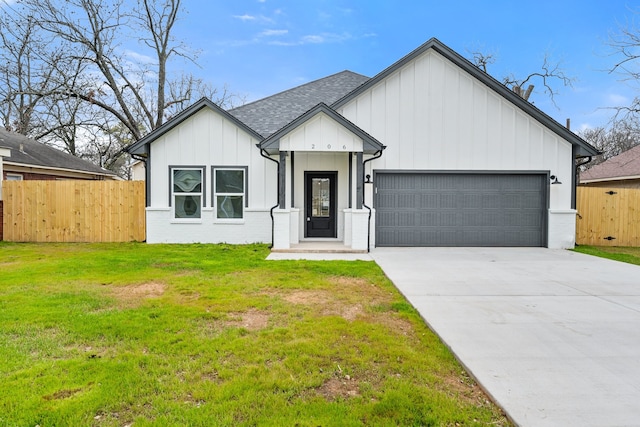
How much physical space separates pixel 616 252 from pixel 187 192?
12.8 metres

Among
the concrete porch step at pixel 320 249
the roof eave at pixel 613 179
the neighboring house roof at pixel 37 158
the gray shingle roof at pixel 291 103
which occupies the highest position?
the gray shingle roof at pixel 291 103

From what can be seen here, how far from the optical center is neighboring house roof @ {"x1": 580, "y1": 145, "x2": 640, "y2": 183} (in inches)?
619

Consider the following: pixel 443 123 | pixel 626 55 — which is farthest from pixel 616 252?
pixel 443 123

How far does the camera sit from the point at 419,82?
1077 cm

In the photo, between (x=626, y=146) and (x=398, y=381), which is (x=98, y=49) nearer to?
(x=398, y=381)

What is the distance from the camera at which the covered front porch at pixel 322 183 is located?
9.65 meters

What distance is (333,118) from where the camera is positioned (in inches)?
376

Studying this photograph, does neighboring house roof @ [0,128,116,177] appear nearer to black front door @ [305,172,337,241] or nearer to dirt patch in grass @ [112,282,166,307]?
black front door @ [305,172,337,241]

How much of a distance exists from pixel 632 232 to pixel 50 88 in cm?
2763

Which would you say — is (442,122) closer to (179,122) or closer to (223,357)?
(179,122)

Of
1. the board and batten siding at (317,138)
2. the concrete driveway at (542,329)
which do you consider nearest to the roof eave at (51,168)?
the board and batten siding at (317,138)

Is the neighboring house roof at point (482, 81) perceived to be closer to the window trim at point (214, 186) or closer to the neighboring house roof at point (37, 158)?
the window trim at point (214, 186)

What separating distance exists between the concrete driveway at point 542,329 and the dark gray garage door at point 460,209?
9.01 ft

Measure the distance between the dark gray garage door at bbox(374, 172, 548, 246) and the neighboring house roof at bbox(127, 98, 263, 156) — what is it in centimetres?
460
